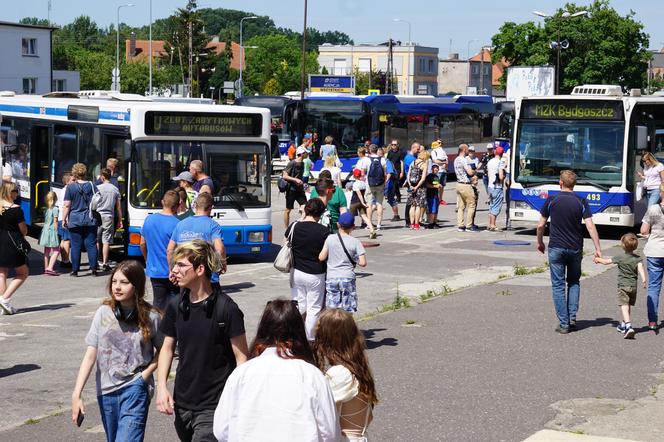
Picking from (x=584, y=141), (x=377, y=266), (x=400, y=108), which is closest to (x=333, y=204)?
(x=377, y=266)

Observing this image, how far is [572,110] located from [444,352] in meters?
12.3

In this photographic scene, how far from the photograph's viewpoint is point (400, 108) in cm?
3862

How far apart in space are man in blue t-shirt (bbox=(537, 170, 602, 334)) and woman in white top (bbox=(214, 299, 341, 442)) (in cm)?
796

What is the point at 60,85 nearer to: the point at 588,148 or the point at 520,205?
the point at 520,205

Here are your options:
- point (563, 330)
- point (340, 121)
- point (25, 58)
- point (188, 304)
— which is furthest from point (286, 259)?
point (25, 58)

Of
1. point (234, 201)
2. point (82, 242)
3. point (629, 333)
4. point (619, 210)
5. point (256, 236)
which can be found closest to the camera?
point (629, 333)

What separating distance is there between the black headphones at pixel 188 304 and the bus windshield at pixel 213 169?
36.8 ft

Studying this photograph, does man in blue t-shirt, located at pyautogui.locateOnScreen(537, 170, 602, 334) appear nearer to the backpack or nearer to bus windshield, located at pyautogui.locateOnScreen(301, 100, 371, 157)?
the backpack

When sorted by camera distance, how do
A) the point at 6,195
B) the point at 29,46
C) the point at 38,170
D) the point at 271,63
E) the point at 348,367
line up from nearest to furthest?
the point at 348,367
the point at 6,195
the point at 38,170
the point at 29,46
the point at 271,63

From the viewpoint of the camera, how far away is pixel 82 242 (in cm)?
1706

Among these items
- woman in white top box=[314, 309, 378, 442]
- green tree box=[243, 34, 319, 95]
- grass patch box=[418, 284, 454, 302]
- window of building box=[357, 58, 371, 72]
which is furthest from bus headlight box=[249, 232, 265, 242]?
window of building box=[357, 58, 371, 72]

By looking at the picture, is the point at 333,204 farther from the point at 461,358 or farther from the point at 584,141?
the point at 584,141

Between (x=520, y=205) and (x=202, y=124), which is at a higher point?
(x=202, y=124)

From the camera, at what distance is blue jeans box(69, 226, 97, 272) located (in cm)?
1694
